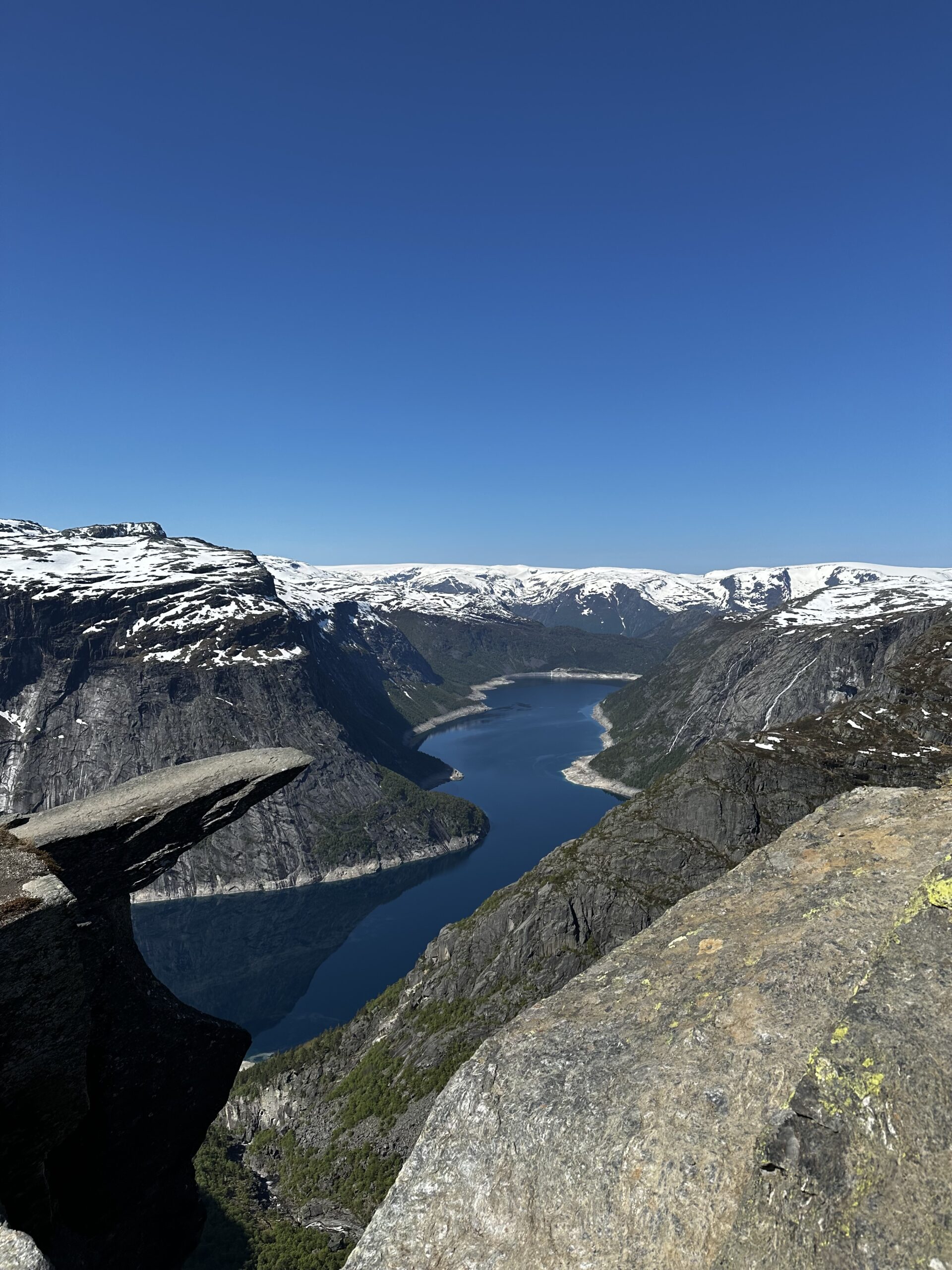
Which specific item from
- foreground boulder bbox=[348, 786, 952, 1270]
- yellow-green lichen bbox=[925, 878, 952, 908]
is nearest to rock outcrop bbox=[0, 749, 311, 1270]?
foreground boulder bbox=[348, 786, 952, 1270]

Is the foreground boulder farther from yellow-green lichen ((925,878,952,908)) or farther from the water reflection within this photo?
the water reflection

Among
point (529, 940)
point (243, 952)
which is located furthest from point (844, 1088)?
point (243, 952)

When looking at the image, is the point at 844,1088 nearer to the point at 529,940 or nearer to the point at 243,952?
the point at 529,940

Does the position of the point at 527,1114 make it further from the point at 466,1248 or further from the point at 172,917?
the point at 172,917

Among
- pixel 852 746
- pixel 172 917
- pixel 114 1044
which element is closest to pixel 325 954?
pixel 172 917

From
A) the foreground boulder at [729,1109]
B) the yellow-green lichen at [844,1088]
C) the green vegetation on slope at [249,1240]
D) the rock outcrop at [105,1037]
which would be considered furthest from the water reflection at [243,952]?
the yellow-green lichen at [844,1088]

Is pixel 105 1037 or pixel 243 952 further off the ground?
pixel 105 1037
